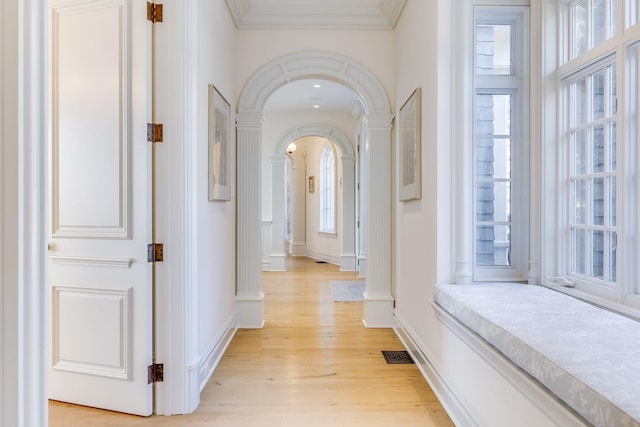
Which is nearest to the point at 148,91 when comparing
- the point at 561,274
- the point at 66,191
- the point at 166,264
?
the point at 66,191

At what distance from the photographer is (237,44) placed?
13.4 ft

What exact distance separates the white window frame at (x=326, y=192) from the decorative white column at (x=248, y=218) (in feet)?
18.3

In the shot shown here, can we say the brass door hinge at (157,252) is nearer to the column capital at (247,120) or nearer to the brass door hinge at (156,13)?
the brass door hinge at (156,13)

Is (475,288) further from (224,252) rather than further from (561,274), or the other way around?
(224,252)

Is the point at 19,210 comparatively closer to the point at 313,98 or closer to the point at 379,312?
the point at 379,312

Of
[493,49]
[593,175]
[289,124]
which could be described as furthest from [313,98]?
[593,175]

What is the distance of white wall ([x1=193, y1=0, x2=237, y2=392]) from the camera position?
2691 millimetres

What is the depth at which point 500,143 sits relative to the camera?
2709 millimetres

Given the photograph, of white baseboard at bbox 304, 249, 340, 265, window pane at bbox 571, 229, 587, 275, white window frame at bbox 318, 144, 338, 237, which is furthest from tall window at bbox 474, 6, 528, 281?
white window frame at bbox 318, 144, 338, 237

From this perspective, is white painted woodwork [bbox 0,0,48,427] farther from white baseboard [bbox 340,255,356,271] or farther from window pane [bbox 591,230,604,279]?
white baseboard [bbox 340,255,356,271]

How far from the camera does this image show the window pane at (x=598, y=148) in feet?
7.04

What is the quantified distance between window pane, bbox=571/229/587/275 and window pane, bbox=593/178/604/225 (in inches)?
5.3

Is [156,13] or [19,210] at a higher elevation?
[156,13]

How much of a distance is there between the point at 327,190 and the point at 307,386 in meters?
7.85
